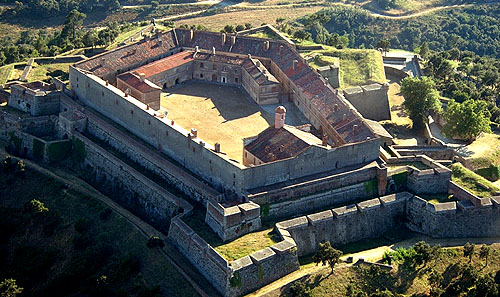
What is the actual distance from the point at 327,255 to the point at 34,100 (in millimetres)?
39427

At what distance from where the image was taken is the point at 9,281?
62000mm

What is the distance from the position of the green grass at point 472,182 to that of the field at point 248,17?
59.1m

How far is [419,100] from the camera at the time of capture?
8250 centimetres

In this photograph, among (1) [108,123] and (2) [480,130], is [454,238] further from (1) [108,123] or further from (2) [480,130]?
(1) [108,123]

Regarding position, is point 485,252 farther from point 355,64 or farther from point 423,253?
point 355,64

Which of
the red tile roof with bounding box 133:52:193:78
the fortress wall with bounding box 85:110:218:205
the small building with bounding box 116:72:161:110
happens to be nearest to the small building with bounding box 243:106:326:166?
the fortress wall with bounding box 85:110:218:205

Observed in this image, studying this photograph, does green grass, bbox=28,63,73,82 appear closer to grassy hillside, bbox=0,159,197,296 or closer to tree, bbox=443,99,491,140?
grassy hillside, bbox=0,159,197,296

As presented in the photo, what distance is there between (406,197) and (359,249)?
7.47 m

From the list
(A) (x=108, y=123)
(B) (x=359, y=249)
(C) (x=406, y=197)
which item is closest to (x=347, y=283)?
(B) (x=359, y=249)

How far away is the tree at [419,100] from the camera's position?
270 ft

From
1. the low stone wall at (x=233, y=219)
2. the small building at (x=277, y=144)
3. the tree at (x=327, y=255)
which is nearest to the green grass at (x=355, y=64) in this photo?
→ the small building at (x=277, y=144)

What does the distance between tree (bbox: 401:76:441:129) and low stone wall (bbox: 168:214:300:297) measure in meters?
28.4

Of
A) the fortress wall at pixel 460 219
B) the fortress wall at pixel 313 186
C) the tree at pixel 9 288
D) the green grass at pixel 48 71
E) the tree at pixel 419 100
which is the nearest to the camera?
the tree at pixel 9 288

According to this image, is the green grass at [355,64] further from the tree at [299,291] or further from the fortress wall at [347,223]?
the tree at [299,291]
